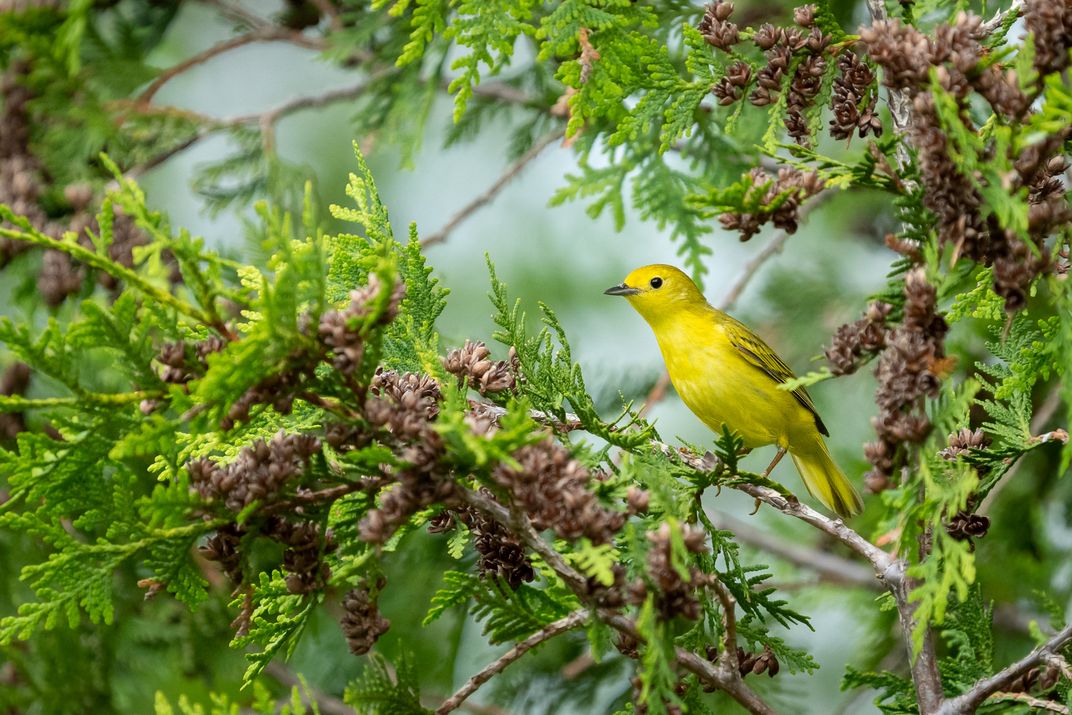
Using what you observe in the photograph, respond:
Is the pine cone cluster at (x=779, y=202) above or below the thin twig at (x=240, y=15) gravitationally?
above

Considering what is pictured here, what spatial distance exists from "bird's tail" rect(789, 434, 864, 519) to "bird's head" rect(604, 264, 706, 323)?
761mm

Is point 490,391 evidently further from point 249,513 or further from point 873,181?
point 873,181

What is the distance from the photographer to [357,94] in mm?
5129

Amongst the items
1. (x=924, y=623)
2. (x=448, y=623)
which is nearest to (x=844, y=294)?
(x=448, y=623)

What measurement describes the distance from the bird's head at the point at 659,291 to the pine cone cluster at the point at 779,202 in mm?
2520

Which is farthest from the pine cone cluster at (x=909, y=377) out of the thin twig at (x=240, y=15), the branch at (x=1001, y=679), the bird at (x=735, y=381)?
the thin twig at (x=240, y=15)

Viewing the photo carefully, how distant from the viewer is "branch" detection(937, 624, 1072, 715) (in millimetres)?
2211

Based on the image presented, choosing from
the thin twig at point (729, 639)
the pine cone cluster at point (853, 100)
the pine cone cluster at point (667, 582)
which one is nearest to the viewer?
the pine cone cluster at point (667, 582)

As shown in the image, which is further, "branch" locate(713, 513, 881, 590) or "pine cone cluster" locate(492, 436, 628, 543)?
"branch" locate(713, 513, 881, 590)

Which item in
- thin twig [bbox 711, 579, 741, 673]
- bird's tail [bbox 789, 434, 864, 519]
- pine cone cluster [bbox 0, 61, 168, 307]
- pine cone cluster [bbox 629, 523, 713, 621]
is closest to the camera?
pine cone cluster [bbox 629, 523, 713, 621]

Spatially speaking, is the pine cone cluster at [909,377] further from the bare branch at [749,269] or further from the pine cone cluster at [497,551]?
the bare branch at [749,269]

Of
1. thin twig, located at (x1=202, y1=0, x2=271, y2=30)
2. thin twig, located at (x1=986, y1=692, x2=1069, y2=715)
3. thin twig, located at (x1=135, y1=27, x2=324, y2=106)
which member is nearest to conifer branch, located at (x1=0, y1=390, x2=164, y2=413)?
thin twig, located at (x1=986, y1=692, x2=1069, y2=715)

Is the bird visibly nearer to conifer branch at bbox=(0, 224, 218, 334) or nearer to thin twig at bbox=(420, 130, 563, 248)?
thin twig at bbox=(420, 130, 563, 248)

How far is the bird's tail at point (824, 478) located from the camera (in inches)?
187
